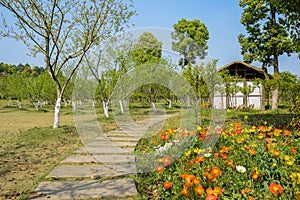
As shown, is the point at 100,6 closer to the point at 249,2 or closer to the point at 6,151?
the point at 6,151

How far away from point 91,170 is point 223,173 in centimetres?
195

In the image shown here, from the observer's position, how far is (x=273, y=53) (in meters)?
16.6

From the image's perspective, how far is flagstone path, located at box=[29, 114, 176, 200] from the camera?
9.82 feet

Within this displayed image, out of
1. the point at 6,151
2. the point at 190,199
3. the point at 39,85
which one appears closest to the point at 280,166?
the point at 190,199

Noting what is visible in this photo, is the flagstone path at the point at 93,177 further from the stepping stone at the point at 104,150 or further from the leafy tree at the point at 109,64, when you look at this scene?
the leafy tree at the point at 109,64

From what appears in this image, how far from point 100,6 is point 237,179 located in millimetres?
7582

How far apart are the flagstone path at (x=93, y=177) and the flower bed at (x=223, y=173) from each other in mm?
249

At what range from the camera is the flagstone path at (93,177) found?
2993 millimetres

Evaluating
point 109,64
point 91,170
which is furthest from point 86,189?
point 109,64

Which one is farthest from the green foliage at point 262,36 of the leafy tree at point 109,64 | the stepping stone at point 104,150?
the stepping stone at point 104,150

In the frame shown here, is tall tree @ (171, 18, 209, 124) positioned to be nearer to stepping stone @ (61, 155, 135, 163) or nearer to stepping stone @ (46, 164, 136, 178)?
stepping stone @ (61, 155, 135, 163)

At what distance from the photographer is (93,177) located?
11.7 feet

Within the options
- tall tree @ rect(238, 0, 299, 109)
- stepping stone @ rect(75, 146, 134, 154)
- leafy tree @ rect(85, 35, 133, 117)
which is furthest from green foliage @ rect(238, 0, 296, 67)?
stepping stone @ rect(75, 146, 134, 154)

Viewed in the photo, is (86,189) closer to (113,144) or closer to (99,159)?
(99,159)
